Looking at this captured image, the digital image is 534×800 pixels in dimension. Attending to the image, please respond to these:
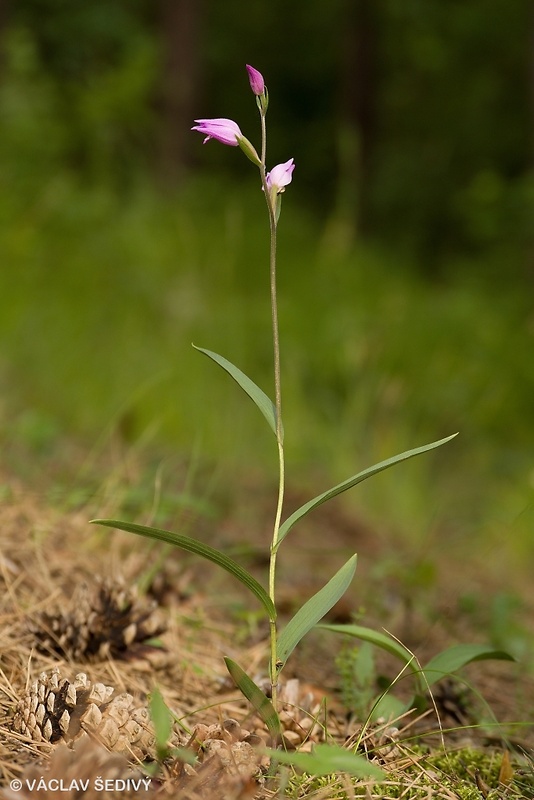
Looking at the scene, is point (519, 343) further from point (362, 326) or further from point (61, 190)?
point (61, 190)

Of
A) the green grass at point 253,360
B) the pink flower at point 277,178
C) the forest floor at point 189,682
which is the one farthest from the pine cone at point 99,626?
the pink flower at point 277,178

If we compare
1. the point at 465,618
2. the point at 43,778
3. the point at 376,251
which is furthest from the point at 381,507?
the point at 376,251

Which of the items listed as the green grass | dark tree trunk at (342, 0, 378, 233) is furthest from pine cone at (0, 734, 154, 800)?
dark tree trunk at (342, 0, 378, 233)

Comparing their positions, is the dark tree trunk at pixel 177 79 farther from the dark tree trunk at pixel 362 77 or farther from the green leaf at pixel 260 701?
the green leaf at pixel 260 701

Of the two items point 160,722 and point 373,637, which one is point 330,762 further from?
point 373,637

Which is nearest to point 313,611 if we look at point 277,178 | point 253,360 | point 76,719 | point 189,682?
point 76,719

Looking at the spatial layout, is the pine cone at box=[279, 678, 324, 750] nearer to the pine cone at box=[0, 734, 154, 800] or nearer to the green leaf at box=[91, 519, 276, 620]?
the green leaf at box=[91, 519, 276, 620]
